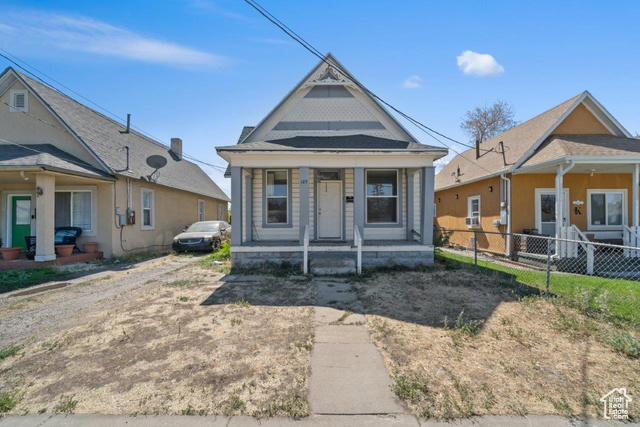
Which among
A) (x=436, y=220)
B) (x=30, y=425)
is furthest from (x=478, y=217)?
(x=30, y=425)

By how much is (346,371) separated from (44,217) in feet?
36.4

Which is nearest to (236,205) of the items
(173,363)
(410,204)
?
(173,363)

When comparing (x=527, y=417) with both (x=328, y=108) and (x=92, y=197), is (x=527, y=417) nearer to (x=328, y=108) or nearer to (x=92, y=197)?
(x=328, y=108)

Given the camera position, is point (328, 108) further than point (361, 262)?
Yes

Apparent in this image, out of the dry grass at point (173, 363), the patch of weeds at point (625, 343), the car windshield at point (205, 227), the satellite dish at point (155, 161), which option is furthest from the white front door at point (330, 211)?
the satellite dish at point (155, 161)

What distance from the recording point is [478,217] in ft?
43.7

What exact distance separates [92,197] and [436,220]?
17.4 metres

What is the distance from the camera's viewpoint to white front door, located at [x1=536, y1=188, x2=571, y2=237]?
11.0 meters

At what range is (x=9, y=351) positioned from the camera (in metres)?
3.84

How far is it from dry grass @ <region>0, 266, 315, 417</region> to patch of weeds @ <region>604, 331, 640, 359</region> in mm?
3965

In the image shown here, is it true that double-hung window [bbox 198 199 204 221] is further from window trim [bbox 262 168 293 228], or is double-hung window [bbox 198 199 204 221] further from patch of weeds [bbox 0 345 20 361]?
patch of weeds [bbox 0 345 20 361]

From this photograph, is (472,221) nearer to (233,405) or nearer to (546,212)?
(546,212)

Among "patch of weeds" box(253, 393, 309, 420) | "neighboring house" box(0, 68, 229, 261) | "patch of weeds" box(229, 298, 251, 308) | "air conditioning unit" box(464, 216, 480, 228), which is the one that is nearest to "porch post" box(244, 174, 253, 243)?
"patch of weeds" box(229, 298, 251, 308)

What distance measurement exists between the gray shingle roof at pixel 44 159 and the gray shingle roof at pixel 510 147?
1521cm
